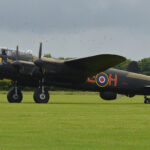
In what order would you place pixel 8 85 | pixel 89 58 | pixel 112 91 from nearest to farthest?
pixel 89 58 → pixel 112 91 → pixel 8 85

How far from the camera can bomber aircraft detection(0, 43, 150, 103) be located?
1124 inches

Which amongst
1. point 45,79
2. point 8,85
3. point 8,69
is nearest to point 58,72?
point 45,79

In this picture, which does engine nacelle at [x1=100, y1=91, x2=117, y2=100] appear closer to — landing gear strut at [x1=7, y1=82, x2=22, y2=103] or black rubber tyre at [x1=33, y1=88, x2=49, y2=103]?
black rubber tyre at [x1=33, y1=88, x2=49, y2=103]

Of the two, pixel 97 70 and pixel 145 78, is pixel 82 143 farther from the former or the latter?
pixel 145 78

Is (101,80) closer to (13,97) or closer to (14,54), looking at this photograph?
(13,97)

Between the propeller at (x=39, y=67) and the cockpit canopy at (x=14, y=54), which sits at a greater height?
the cockpit canopy at (x=14, y=54)

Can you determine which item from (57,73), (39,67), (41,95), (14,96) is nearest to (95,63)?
(57,73)

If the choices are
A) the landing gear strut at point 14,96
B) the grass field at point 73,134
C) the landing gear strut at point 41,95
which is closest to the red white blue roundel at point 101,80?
the landing gear strut at point 41,95

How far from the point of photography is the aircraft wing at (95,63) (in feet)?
91.2

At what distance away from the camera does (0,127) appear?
1373 cm

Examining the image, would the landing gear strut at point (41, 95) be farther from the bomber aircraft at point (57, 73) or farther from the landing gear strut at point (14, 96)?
the landing gear strut at point (14, 96)

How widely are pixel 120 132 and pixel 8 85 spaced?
56.4 m

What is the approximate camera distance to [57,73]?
95.2ft

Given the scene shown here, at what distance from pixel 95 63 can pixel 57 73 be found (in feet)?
7.75
